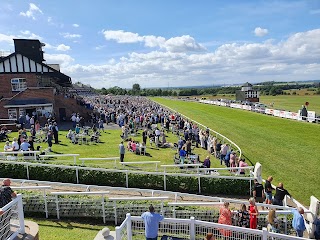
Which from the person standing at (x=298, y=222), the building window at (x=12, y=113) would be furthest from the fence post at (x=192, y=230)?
the building window at (x=12, y=113)

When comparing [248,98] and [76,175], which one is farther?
[248,98]

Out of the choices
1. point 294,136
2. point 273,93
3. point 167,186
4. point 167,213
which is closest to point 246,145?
point 294,136

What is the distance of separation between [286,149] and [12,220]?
66.0ft

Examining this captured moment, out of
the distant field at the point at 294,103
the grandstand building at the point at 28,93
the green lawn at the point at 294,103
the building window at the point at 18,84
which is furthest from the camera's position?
→ the distant field at the point at 294,103

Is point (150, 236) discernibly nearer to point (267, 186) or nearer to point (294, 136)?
point (267, 186)

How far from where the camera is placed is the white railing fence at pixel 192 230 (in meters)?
6.54

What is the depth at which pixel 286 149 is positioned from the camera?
22453mm

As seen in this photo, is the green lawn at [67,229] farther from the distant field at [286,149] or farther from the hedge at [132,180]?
the distant field at [286,149]

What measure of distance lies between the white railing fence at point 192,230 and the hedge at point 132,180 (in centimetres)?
621

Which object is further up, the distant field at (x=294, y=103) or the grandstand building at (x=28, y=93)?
the grandstand building at (x=28, y=93)

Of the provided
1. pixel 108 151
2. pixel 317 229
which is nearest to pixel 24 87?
pixel 108 151

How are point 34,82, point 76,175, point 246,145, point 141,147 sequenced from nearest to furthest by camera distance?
point 76,175
point 141,147
point 246,145
point 34,82

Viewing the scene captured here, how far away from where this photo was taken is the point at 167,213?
9367 millimetres

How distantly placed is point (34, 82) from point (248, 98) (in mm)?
56221
